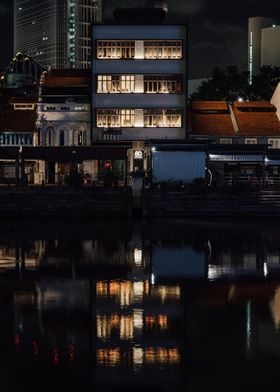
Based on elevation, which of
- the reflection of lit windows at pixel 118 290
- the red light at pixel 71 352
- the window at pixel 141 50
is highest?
the window at pixel 141 50

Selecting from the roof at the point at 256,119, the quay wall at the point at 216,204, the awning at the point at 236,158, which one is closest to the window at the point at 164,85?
the roof at the point at 256,119

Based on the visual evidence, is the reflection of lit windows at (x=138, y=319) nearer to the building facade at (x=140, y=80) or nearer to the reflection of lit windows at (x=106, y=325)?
the reflection of lit windows at (x=106, y=325)

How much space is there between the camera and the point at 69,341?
18.5m

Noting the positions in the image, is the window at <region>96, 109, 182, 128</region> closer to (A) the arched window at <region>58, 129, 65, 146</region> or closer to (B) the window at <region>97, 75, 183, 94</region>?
(B) the window at <region>97, 75, 183, 94</region>

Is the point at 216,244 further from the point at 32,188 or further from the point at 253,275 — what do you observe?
the point at 32,188

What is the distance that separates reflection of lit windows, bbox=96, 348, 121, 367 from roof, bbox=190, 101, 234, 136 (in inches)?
2213

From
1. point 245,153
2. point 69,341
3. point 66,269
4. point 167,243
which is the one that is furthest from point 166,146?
point 69,341

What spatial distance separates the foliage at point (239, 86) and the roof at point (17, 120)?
24.9m

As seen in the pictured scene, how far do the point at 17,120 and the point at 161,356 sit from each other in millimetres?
60644

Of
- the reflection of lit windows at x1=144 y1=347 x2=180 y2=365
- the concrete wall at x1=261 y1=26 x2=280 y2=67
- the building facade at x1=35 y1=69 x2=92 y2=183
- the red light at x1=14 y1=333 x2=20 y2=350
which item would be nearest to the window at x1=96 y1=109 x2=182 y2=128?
the building facade at x1=35 y1=69 x2=92 y2=183

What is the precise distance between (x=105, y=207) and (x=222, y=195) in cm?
871

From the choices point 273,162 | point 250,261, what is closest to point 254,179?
point 273,162

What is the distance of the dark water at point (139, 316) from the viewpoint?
52.6 feet

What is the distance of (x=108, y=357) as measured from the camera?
17.3 meters
